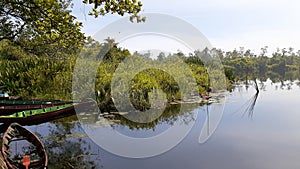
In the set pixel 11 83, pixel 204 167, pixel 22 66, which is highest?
pixel 22 66

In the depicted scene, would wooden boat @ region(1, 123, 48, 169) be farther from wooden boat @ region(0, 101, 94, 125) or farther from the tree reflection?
wooden boat @ region(0, 101, 94, 125)

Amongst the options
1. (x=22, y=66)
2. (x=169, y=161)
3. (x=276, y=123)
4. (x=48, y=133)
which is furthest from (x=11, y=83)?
(x=276, y=123)

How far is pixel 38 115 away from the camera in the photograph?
5.44 metres

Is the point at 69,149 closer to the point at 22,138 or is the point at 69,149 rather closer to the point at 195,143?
the point at 22,138

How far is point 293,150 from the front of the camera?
15.3 feet

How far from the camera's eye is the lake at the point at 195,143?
13.4 ft

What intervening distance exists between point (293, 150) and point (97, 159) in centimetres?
334

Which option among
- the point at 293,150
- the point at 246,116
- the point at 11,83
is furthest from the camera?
the point at 11,83

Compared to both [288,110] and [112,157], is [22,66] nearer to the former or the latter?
[112,157]

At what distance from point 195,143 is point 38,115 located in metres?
3.17

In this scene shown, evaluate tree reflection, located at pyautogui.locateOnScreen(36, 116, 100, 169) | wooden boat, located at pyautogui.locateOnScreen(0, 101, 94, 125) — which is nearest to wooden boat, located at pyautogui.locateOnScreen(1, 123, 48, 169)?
tree reflection, located at pyautogui.locateOnScreen(36, 116, 100, 169)

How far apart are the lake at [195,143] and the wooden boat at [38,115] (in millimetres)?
328

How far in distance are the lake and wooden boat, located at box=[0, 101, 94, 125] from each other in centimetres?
33

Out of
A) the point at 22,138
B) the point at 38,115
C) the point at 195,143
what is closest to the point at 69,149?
the point at 22,138
